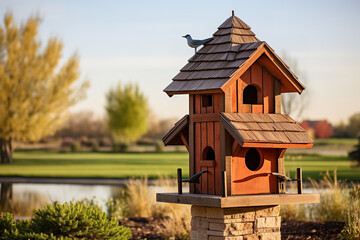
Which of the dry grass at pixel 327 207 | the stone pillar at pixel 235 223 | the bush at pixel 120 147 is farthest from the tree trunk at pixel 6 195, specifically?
the bush at pixel 120 147

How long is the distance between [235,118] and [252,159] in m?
1.02

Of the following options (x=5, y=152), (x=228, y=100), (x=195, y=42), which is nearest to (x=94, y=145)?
(x=5, y=152)

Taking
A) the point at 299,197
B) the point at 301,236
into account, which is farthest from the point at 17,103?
the point at 299,197

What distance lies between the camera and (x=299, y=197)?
8.55m

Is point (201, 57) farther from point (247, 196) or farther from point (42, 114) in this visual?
point (42, 114)

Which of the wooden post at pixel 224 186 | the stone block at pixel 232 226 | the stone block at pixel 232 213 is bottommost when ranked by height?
the stone block at pixel 232 226

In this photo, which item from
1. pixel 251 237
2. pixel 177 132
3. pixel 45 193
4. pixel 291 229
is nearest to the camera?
pixel 251 237

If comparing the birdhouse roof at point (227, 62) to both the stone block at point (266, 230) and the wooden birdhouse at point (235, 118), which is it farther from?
the stone block at point (266, 230)

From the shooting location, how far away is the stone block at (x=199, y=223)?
853 cm

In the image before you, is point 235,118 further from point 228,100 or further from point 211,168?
point 211,168

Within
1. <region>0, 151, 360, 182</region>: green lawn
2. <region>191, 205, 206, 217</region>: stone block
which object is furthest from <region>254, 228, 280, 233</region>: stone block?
<region>0, 151, 360, 182</region>: green lawn

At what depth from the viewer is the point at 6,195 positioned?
21891mm

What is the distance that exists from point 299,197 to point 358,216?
3.34 m

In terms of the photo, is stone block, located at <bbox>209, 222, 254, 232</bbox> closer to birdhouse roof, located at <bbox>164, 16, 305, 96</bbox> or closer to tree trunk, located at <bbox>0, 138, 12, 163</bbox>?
birdhouse roof, located at <bbox>164, 16, 305, 96</bbox>
